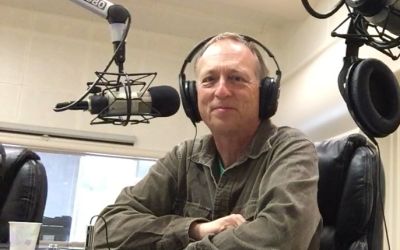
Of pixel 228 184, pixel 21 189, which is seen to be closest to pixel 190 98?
pixel 228 184

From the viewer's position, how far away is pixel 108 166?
3.60 m

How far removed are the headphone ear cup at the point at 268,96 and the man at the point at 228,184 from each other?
16 millimetres

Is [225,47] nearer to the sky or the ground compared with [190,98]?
nearer to the sky

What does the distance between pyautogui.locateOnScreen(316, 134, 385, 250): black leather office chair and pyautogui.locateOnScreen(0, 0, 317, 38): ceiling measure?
7.21 ft

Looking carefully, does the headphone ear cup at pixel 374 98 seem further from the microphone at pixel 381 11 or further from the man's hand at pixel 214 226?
the man's hand at pixel 214 226

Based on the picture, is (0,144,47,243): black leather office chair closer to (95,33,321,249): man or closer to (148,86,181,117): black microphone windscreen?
(95,33,321,249): man

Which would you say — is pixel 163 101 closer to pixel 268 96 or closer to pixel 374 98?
pixel 268 96

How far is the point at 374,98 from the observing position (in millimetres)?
1227

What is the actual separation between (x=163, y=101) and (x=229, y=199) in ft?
1.14

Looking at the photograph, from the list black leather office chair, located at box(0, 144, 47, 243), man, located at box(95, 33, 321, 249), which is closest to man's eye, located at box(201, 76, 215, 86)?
man, located at box(95, 33, 321, 249)

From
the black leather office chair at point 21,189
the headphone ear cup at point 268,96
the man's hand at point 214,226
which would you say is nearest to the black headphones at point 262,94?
the headphone ear cup at point 268,96

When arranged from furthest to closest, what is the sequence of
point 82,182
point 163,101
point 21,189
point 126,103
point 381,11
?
point 82,182 → point 21,189 → point 163,101 → point 126,103 → point 381,11

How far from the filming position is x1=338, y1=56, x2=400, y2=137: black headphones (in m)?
1.17

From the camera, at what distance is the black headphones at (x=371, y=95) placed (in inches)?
46.3
